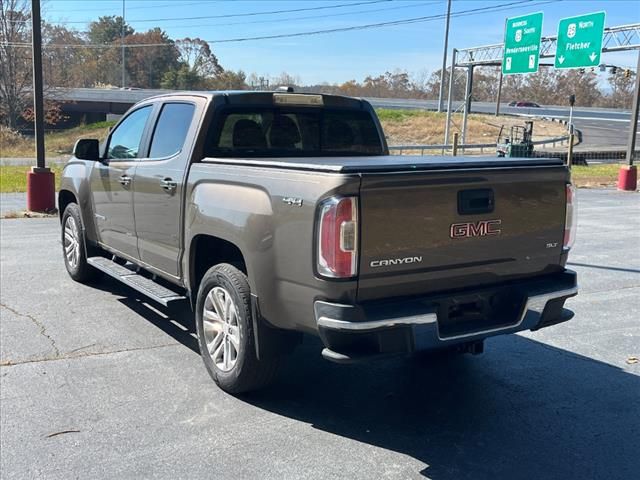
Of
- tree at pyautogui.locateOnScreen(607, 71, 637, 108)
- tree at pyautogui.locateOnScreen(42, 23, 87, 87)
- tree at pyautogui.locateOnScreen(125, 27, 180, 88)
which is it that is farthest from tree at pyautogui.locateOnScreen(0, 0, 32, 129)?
tree at pyautogui.locateOnScreen(607, 71, 637, 108)

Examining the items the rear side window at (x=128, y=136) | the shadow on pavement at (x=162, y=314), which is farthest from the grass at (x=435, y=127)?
the rear side window at (x=128, y=136)

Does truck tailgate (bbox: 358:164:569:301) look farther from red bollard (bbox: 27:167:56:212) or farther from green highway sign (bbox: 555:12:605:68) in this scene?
green highway sign (bbox: 555:12:605:68)

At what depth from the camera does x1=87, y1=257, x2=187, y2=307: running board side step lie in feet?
16.4

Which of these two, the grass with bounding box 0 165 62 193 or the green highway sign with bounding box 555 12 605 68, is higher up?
the green highway sign with bounding box 555 12 605 68

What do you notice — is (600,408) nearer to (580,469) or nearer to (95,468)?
(580,469)

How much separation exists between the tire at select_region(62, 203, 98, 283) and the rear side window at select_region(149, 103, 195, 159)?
6.14ft

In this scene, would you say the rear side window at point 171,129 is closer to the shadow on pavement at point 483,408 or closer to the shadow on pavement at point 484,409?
the shadow on pavement at point 483,408

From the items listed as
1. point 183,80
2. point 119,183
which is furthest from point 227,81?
point 119,183

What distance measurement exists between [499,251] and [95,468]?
2590 millimetres

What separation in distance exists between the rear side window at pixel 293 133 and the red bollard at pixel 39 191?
841 cm

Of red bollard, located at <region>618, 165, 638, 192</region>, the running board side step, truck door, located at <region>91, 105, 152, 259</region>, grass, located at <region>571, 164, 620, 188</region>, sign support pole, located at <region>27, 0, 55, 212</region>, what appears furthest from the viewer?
grass, located at <region>571, 164, 620, 188</region>

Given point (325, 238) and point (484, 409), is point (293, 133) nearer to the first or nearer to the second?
point (325, 238)

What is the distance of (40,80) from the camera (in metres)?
12.3

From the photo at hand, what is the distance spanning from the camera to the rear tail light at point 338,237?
3387mm
